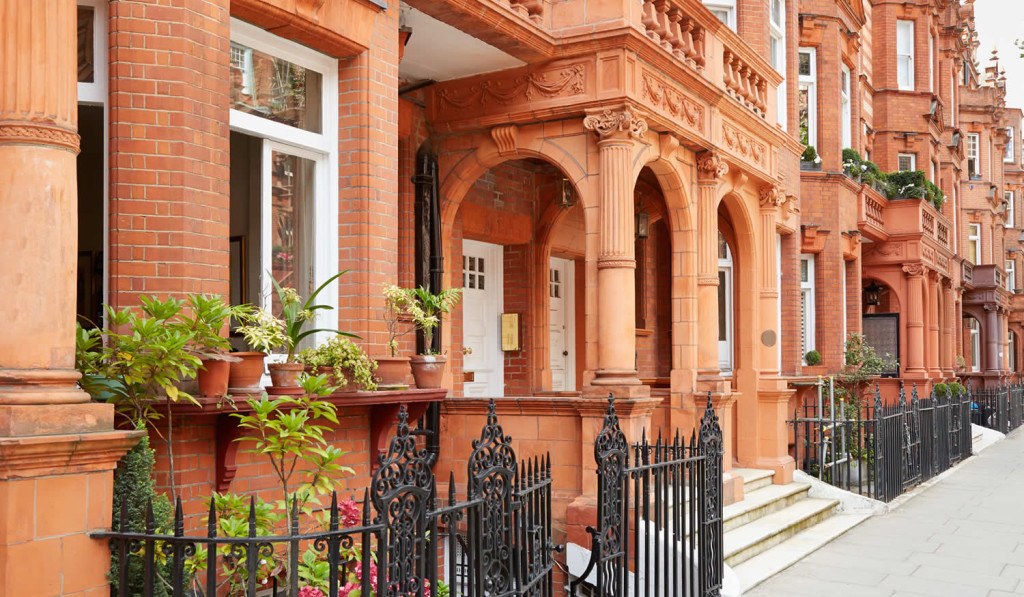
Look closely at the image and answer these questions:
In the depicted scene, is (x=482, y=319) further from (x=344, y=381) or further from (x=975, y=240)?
(x=975, y=240)

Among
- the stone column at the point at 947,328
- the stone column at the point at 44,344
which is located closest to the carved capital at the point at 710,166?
the stone column at the point at 44,344

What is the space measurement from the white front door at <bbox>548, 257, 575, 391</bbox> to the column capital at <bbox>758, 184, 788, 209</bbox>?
288 centimetres

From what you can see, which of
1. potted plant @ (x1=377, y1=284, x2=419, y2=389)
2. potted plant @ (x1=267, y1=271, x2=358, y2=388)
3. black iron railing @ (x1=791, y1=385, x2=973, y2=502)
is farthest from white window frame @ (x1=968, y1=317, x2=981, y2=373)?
potted plant @ (x1=267, y1=271, x2=358, y2=388)

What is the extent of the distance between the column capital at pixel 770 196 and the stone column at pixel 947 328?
1754cm

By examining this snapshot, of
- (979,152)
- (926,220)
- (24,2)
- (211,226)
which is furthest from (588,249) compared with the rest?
(979,152)

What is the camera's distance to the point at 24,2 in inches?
165

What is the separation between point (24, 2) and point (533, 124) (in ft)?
19.8

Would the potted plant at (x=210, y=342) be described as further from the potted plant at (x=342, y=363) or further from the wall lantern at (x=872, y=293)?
the wall lantern at (x=872, y=293)

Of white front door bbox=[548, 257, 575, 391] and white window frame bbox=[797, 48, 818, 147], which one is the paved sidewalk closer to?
white front door bbox=[548, 257, 575, 391]

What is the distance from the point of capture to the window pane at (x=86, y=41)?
210 inches

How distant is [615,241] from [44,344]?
5859 mm

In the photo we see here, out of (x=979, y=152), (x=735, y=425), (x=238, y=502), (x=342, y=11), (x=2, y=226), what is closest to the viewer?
(x=2, y=226)

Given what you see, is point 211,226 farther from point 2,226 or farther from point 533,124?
point 533,124

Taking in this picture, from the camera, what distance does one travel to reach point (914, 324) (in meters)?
23.6
